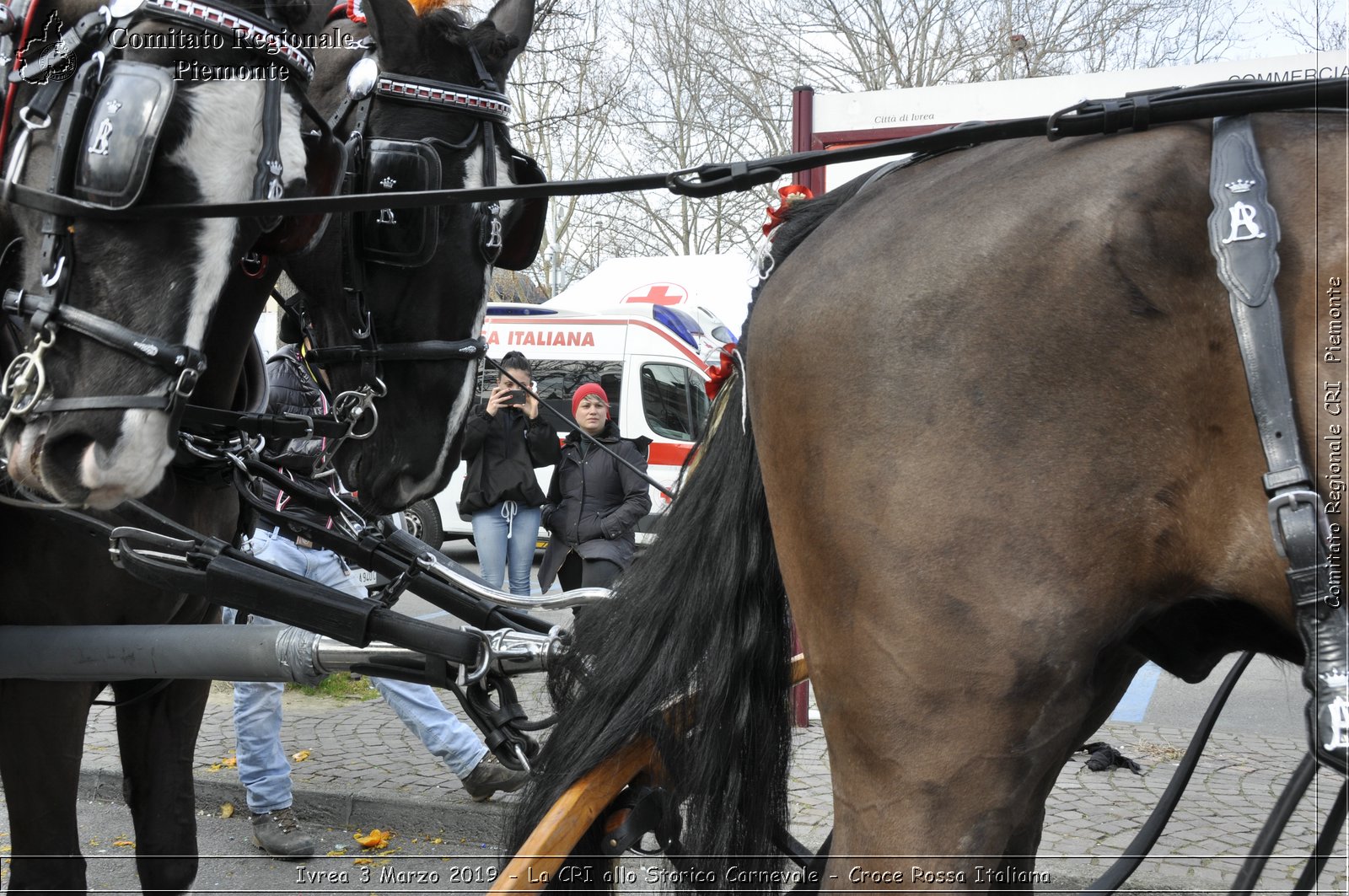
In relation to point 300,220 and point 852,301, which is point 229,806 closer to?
point 300,220

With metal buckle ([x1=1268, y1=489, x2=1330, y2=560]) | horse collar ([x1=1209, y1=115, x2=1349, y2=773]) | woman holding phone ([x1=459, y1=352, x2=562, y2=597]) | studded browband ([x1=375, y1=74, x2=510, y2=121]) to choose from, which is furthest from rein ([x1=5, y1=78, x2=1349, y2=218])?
woman holding phone ([x1=459, y1=352, x2=562, y2=597])

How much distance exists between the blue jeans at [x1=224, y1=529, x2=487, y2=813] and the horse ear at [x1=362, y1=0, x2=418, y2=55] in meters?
1.98

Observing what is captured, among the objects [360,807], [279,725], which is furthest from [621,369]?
[279,725]

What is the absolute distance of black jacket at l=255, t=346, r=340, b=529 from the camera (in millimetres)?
3067

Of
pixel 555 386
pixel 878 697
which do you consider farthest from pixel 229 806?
pixel 555 386

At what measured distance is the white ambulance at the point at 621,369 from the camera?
1041 cm

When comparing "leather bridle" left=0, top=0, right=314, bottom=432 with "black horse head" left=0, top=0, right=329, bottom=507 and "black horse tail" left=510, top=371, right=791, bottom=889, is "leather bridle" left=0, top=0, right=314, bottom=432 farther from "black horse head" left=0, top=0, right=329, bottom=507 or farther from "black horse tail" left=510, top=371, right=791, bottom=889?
"black horse tail" left=510, top=371, right=791, bottom=889

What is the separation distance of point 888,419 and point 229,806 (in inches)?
159

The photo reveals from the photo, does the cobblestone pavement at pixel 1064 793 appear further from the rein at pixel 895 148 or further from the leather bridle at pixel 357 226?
the rein at pixel 895 148

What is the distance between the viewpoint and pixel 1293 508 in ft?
4.24

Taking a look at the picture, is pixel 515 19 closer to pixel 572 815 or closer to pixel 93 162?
pixel 93 162

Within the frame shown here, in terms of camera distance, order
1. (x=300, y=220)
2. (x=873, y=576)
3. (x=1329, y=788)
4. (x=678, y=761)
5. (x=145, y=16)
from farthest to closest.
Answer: (x=1329, y=788)
(x=300, y=220)
(x=678, y=761)
(x=145, y=16)
(x=873, y=576)

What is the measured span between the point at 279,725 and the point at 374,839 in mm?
547

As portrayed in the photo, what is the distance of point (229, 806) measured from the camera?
461cm
